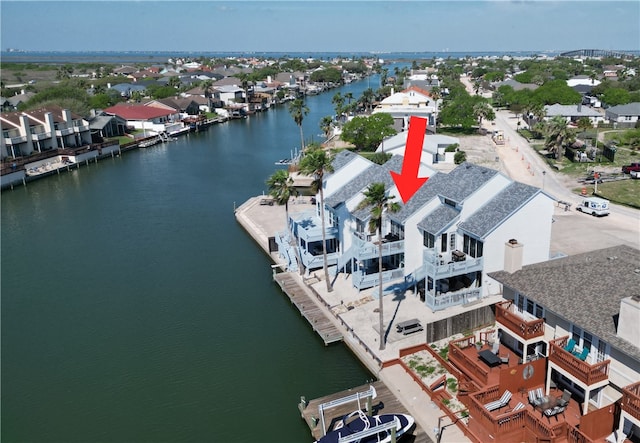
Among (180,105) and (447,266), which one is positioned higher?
(180,105)

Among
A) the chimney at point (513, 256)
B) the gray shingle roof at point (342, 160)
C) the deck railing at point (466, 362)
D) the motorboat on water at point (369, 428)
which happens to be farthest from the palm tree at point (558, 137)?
the motorboat on water at point (369, 428)

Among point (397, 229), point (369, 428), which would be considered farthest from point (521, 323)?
point (397, 229)

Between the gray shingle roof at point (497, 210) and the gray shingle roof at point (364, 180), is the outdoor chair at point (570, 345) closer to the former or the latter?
the gray shingle roof at point (497, 210)

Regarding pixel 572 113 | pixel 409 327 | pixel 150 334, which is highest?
pixel 572 113

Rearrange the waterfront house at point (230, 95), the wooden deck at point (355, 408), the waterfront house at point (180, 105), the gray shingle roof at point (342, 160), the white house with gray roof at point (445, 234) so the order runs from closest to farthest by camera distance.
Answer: the wooden deck at point (355, 408) < the white house with gray roof at point (445, 234) < the gray shingle roof at point (342, 160) < the waterfront house at point (180, 105) < the waterfront house at point (230, 95)

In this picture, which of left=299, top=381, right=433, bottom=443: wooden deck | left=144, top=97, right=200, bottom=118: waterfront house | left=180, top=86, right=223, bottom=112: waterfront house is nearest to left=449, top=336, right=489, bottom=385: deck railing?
left=299, top=381, right=433, bottom=443: wooden deck

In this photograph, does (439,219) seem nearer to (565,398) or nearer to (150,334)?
(565,398)
